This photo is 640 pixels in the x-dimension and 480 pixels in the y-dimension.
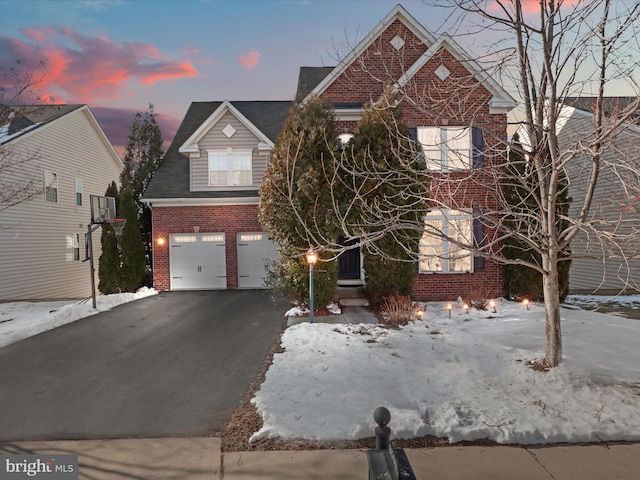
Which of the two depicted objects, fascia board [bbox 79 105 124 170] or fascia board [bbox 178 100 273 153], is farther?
fascia board [bbox 79 105 124 170]

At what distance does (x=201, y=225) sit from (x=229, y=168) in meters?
2.71

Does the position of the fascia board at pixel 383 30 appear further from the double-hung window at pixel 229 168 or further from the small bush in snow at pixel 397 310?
the small bush in snow at pixel 397 310

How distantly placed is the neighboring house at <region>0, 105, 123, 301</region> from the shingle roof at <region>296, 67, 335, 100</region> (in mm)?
10330

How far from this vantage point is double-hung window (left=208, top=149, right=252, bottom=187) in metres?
16.7

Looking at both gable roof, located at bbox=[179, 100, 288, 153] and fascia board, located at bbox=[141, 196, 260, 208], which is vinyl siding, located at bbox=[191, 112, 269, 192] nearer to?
gable roof, located at bbox=[179, 100, 288, 153]

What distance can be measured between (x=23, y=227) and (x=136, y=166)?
22.4 feet

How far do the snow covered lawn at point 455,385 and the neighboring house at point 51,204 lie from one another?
48.4 ft

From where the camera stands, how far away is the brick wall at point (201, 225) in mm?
16125

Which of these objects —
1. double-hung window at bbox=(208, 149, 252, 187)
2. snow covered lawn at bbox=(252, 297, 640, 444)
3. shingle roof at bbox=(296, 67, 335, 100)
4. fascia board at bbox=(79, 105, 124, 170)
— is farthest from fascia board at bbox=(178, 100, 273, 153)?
snow covered lawn at bbox=(252, 297, 640, 444)

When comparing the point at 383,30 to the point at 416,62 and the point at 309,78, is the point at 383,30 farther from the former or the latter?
the point at 309,78

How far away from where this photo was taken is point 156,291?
630 inches

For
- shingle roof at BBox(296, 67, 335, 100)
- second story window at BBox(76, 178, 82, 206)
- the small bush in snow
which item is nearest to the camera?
the small bush in snow

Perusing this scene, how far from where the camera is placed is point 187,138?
18359 mm

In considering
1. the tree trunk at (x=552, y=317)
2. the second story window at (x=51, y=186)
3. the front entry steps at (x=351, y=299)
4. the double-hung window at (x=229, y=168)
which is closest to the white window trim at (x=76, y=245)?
the second story window at (x=51, y=186)
